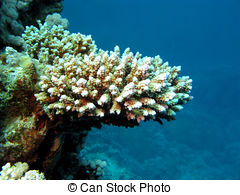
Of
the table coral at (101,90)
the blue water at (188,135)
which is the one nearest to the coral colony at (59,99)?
the table coral at (101,90)

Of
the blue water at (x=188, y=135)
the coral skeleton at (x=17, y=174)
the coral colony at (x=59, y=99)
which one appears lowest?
the coral skeleton at (x=17, y=174)

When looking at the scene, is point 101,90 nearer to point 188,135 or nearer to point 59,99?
point 59,99

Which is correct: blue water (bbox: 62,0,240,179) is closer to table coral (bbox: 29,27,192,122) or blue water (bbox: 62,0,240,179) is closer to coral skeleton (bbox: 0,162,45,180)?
coral skeleton (bbox: 0,162,45,180)

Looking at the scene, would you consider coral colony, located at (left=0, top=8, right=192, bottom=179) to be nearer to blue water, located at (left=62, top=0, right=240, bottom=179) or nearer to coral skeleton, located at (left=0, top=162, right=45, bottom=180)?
coral skeleton, located at (left=0, top=162, right=45, bottom=180)

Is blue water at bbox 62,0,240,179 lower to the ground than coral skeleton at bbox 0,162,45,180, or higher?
higher

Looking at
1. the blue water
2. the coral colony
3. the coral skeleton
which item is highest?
the blue water

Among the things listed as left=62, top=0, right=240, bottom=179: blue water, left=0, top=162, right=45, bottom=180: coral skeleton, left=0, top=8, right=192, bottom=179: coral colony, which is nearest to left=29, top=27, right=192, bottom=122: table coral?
left=0, top=8, right=192, bottom=179: coral colony

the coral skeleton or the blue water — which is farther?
the blue water

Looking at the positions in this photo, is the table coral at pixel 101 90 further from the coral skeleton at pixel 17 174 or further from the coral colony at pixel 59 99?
the coral skeleton at pixel 17 174

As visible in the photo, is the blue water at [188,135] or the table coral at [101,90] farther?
the blue water at [188,135]

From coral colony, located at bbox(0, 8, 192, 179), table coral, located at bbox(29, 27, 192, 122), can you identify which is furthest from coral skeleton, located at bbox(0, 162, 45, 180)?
table coral, located at bbox(29, 27, 192, 122)

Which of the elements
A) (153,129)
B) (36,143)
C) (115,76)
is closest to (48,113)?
(36,143)

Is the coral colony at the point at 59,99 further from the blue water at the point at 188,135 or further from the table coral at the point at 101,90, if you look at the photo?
the blue water at the point at 188,135

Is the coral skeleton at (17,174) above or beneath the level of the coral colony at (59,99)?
beneath
